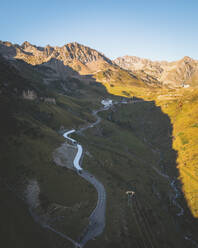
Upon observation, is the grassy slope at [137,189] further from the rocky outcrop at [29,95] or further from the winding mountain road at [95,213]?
the rocky outcrop at [29,95]

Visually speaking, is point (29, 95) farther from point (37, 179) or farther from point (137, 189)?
point (137, 189)

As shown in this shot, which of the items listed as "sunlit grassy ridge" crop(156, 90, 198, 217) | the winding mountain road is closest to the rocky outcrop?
the winding mountain road

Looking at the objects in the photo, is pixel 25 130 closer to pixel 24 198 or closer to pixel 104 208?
pixel 24 198

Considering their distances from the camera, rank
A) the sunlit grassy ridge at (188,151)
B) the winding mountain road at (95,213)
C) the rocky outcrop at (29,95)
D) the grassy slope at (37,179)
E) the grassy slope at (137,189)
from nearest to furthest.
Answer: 1. the grassy slope at (37,179)
2. the winding mountain road at (95,213)
3. the grassy slope at (137,189)
4. the sunlit grassy ridge at (188,151)
5. the rocky outcrop at (29,95)

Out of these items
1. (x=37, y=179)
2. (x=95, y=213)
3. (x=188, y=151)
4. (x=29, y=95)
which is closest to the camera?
(x=95, y=213)

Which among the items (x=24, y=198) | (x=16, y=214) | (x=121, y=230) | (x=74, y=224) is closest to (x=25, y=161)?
(x=24, y=198)

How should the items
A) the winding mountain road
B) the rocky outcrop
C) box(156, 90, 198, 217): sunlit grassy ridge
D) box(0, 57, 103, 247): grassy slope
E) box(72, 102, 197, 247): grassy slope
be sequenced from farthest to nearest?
the rocky outcrop → box(156, 90, 198, 217): sunlit grassy ridge → box(72, 102, 197, 247): grassy slope → the winding mountain road → box(0, 57, 103, 247): grassy slope

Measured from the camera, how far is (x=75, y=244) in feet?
143

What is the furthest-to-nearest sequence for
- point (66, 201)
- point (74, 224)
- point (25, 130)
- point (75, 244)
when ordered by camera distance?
point (25, 130) → point (66, 201) → point (74, 224) → point (75, 244)

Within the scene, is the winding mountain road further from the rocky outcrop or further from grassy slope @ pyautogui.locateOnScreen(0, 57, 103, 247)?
the rocky outcrop

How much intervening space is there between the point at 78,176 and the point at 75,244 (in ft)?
99.3

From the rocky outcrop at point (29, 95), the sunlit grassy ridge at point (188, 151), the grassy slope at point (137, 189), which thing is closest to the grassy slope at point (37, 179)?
the grassy slope at point (137, 189)

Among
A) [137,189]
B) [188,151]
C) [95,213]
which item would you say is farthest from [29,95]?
[188,151]

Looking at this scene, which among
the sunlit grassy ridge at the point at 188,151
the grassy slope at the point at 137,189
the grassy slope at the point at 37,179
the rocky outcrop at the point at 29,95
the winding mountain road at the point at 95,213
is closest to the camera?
the grassy slope at the point at 37,179
